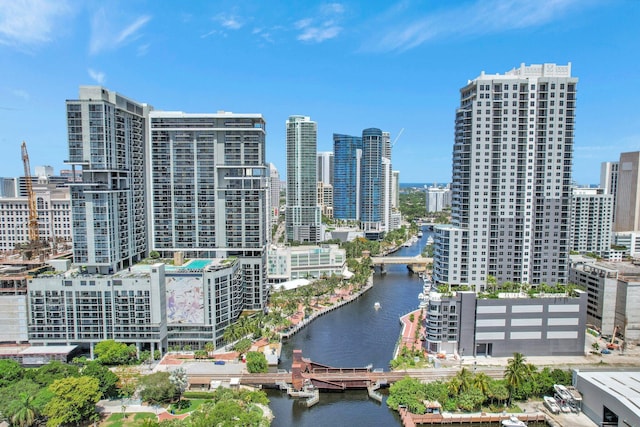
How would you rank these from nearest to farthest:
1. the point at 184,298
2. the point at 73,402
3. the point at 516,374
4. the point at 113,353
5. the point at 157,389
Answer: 1. the point at 73,402
2. the point at 157,389
3. the point at 516,374
4. the point at 113,353
5. the point at 184,298

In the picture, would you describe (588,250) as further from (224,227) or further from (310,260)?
(224,227)

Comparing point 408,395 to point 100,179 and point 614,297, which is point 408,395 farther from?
point 100,179

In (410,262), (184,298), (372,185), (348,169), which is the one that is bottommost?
(410,262)

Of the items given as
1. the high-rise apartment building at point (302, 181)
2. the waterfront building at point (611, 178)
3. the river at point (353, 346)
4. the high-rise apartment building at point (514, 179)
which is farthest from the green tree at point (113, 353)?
the waterfront building at point (611, 178)

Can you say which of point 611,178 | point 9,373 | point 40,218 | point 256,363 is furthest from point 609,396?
point 40,218

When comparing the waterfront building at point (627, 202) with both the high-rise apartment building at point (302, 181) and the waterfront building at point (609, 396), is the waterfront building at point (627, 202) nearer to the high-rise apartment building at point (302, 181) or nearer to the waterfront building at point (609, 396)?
the waterfront building at point (609, 396)

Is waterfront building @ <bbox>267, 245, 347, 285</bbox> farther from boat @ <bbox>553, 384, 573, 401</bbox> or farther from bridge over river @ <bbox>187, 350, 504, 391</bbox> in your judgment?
boat @ <bbox>553, 384, 573, 401</bbox>

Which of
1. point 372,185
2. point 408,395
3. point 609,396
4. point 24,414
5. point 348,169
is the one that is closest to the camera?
point 24,414
